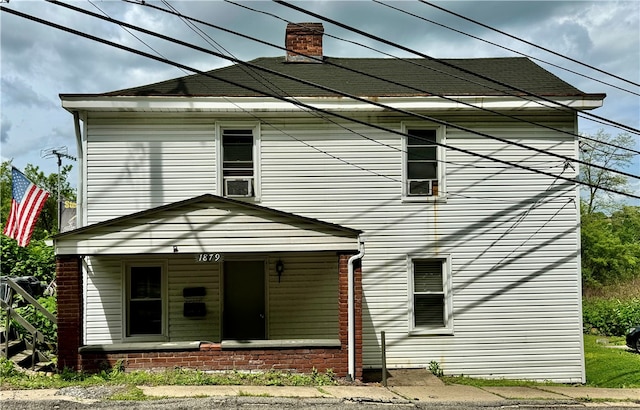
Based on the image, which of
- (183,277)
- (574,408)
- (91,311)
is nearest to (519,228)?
(574,408)

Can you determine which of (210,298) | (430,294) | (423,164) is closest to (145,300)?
(210,298)

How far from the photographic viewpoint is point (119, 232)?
9.59 meters

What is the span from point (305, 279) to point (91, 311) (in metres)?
4.48

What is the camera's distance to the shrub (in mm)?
22484

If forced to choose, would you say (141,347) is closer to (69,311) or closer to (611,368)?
(69,311)

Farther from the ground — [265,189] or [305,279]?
[265,189]

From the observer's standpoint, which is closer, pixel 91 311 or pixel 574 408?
pixel 574 408

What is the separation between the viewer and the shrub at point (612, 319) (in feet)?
73.8

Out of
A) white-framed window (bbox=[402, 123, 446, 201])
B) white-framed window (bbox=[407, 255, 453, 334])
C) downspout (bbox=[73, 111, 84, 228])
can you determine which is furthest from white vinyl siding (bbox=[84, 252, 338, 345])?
white-framed window (bbox=[402, 123, 446, 201])

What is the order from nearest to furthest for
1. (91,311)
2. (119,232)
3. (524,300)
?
(119,232) < (91,311) < (524,300)

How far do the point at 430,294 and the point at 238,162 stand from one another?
5.09 m

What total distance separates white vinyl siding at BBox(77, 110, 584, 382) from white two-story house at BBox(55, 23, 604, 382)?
0.10 ft

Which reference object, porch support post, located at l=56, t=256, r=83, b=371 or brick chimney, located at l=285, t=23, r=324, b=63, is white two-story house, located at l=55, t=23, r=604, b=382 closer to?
porch support post, located at l=56, t=256, r=83, b=371

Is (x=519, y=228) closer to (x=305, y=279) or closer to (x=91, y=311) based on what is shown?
(x=305, y=279)
